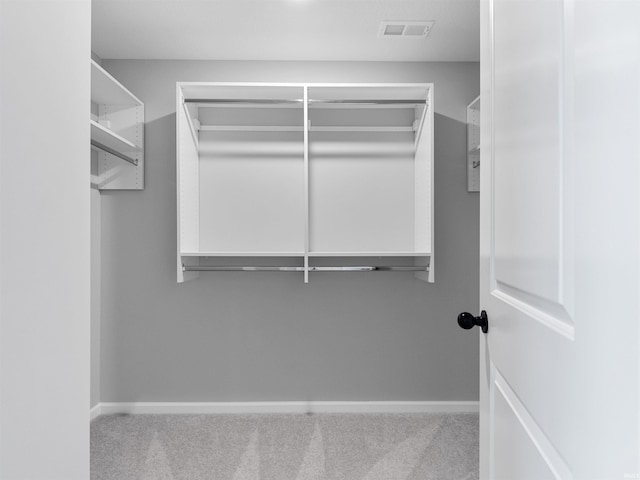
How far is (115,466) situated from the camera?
7.44 ft

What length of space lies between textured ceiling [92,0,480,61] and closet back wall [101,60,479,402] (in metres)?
0.12

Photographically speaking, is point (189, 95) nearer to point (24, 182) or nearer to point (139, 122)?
point (139, 122)

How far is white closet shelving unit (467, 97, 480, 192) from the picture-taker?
290 centimetres

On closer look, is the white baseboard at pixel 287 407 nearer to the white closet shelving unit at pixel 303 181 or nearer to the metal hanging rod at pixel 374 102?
the white closet shelving unit at pixel 303 181

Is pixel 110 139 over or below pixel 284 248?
over

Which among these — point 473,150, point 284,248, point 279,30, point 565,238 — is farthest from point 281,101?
point 565,238

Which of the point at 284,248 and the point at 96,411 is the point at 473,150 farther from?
the point at 96,411

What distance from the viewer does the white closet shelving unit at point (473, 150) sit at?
9.50 ft

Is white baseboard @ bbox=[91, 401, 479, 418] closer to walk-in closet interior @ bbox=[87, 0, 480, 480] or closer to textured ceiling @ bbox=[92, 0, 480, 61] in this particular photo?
walk-in closet interior @ bbox=[87, 0, 480, 480]

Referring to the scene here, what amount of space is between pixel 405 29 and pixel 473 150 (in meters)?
0.86

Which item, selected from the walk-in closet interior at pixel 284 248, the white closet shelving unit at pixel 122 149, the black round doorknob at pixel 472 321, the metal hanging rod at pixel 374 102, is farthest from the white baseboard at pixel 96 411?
the black round doorknob at pixel 472 321

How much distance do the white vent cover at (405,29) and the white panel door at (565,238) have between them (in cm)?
157

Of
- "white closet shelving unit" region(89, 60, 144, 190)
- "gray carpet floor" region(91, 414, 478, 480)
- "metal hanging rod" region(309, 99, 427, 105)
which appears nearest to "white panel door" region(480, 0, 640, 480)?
"gray carpet floor" region(91, 414, 478, 480)

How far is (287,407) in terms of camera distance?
2977mm
